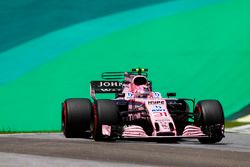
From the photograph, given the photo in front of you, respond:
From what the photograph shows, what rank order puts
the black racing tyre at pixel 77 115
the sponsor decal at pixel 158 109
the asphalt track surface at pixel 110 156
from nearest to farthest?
the asphalt track surface at pixel 110 156 < the sponsor decal at pixel 158 109 < the black racing tyre at pixel 77 115

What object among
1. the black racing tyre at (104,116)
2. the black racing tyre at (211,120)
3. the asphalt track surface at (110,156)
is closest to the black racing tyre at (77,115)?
the black racing tyre at (104,116)

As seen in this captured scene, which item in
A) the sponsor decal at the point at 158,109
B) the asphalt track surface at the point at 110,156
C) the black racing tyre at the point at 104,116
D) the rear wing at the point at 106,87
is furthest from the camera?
the rear wing at the point at 106,87

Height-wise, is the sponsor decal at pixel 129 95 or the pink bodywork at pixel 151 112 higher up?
the sponsor decal at pixel 129 95

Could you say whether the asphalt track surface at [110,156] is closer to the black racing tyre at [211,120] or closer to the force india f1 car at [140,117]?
the force india f1 car at [140,117]

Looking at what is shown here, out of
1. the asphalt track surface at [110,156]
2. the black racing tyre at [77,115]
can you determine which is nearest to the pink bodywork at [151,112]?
the black racing tyre at [77,115]

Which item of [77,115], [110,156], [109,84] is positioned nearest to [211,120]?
[77,115]

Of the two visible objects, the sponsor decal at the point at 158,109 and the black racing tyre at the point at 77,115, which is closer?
the sponsor decal at the point at 158,109

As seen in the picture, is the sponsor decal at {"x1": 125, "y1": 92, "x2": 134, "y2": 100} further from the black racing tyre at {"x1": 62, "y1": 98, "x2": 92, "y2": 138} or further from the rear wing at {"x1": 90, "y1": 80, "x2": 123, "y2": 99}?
the rear wing at {"x1": 90, "y1": 80, "x2": 123, "y2": 99}

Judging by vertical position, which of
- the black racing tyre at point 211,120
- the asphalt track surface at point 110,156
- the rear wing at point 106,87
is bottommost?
the asphalt track surface at point 110,156

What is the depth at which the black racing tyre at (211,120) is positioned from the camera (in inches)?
602

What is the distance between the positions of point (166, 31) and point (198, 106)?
11.8 m

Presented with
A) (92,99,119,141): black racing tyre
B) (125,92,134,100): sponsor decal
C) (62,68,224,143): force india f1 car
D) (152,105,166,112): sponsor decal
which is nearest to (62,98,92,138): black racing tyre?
(62,68,224,143): force india f1 car

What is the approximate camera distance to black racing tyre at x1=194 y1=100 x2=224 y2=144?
1530 cm

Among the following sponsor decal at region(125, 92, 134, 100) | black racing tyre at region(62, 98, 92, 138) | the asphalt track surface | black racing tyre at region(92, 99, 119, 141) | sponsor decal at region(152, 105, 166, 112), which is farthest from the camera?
sponsor decal at region(125, 92, 134, 100)
